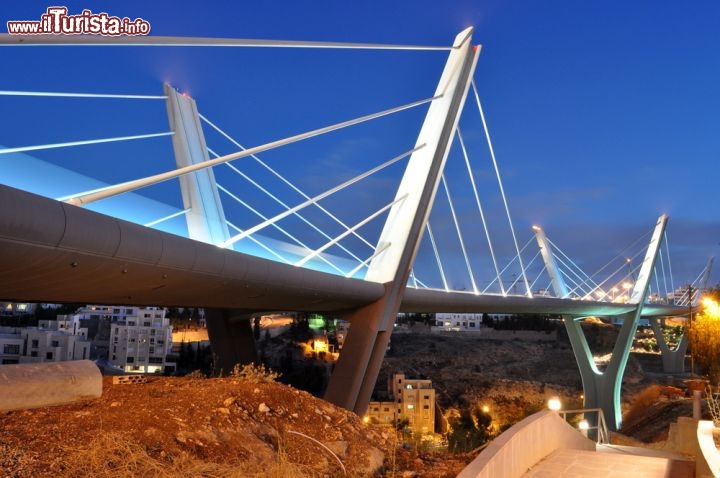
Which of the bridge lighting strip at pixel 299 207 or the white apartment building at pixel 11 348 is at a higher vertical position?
the bridge lighting strip at pixel 299 207

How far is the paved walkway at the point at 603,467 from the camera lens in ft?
27.3

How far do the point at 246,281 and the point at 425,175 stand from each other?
24.0 feet

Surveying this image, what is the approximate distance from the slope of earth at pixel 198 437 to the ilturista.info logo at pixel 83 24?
5135mm

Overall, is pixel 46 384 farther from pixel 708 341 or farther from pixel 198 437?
pixel 708 341

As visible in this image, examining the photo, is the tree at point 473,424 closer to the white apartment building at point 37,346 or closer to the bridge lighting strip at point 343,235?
the white apartment building at point 37,346

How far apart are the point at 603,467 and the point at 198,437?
5.01 meters

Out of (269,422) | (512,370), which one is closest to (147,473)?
(269,422)

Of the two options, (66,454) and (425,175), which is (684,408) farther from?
(66,454)

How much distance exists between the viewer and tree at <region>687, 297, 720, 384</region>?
71.7 feet

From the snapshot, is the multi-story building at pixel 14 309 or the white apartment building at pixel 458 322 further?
the white apartment building at pixel 458 322

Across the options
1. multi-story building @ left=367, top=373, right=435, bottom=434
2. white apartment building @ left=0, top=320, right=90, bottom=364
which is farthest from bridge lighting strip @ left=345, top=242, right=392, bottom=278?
multi-story building @ left=367, top=373, right=435, bottom=434

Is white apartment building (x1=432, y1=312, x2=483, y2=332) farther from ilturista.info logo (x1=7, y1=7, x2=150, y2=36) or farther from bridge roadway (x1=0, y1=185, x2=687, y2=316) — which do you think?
ilturista.info logo (x1=7, y1=7, x2=150, y2=36)

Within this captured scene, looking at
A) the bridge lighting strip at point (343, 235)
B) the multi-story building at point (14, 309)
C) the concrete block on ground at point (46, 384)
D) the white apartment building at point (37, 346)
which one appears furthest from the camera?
the multi-story building at point (14, 309)

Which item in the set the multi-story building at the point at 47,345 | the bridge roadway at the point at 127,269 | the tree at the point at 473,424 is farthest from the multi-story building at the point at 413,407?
the bridge roadway at the point at 127,269
